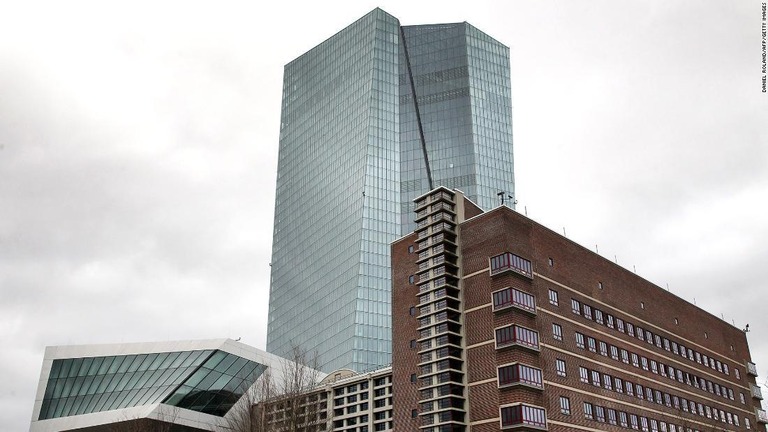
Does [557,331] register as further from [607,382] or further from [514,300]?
[607,382]

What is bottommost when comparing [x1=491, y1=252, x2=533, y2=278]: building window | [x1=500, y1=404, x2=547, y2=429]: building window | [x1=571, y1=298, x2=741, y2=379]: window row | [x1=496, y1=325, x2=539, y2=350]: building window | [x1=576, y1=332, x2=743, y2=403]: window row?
[x1=500, y1=404, x2=547, y2=429]: building window

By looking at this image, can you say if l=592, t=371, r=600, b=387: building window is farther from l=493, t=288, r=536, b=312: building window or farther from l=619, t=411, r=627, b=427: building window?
l=493, t=288, r=536, b=312: building window

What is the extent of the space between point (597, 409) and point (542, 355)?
12.2 metres

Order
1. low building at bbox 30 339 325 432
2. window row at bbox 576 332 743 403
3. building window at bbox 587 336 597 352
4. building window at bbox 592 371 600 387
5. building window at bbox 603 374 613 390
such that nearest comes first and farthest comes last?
1. building window at bbox 592 371 600 387
2. building window at bbox 603 374 613 390
3. building window at bbox 587 336 597 352
4. window row at bbox 576 332 743 403
5. low building at bbox 30 339 325 432

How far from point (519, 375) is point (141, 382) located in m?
52.4

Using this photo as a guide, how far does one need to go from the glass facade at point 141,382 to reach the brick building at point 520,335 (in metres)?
25.3


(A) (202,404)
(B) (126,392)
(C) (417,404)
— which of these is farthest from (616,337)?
(B) (126,392)

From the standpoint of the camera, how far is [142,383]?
330 ft

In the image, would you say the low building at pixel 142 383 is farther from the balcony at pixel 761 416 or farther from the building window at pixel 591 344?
the balcony at pixel 761 416

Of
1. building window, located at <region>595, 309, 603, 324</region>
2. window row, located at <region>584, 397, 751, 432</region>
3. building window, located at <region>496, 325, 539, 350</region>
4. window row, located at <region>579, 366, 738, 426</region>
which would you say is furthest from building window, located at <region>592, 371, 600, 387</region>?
building window, located at <region>496, 325, 539, 350</region>

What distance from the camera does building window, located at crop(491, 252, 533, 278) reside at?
89.9 metres

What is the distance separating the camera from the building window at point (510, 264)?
8994 cm

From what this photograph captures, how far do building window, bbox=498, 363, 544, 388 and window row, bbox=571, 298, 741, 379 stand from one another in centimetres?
1509

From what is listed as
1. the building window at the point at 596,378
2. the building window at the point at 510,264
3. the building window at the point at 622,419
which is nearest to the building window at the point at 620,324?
the building window at the point at 596,378
